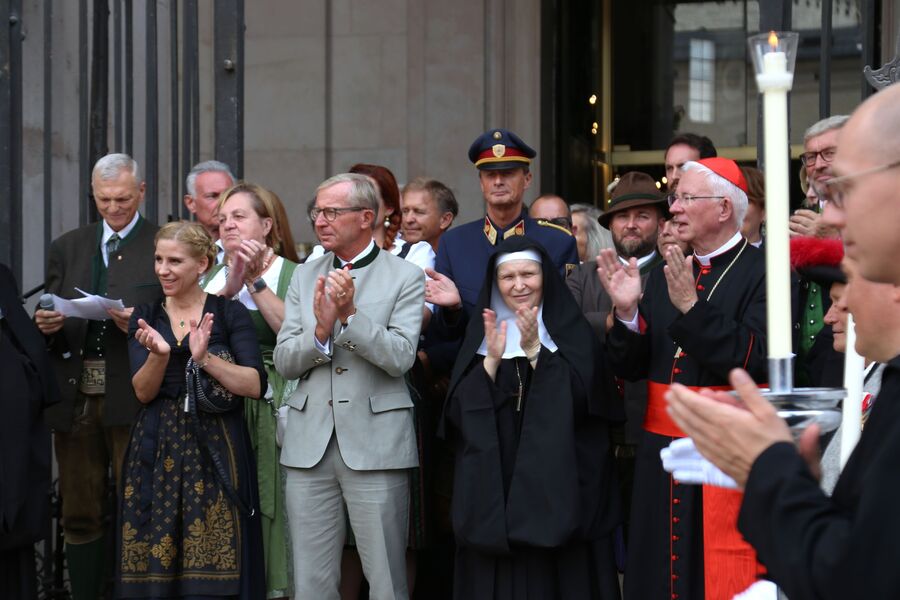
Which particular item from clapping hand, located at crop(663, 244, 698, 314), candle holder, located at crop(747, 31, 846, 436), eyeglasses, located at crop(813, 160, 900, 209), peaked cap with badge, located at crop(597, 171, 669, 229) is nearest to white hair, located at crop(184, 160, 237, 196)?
peaked cap with badge, located at crop(597, 171, 669, 229)

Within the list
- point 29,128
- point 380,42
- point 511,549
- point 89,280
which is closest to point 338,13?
point 380,42

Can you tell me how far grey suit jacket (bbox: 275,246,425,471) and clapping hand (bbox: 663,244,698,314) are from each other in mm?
1208

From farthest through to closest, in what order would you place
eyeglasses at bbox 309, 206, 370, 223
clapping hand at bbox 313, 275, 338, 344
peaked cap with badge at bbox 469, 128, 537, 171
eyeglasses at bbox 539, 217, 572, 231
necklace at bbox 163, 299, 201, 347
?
eyeglasses at bbox 539, 217, 572, 231, peaked cap with badge at bbox 469, 128, 537, 171, eyeglasses at bbox 309, 206, 370, 223, necklace at bbox 163, 299, 201, 347, clapping hand at bbox 313, 275, 338, 344

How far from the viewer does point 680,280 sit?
455 centimetres

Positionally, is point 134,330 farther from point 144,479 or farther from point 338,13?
point 338,13

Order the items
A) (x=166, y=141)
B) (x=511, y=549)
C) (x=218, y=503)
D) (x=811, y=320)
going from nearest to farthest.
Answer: (x=811, y=320)
(x=511, y=549)
(x=218, y=503)
(x=166, y=141)

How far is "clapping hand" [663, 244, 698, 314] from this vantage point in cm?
452

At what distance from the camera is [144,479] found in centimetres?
532

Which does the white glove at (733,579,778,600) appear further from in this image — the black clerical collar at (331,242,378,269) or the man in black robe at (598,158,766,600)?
the black clerical collar at (331,242,378,269)

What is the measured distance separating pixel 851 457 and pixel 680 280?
2.57 meters

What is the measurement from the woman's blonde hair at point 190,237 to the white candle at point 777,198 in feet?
12.9

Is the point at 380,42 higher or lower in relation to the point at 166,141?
higher

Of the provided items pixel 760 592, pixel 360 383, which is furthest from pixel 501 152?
pixel 760 592

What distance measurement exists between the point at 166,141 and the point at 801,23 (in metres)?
5.69
